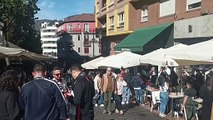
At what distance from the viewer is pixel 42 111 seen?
5.90 meters

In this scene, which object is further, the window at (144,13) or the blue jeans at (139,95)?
the window at (144,13)

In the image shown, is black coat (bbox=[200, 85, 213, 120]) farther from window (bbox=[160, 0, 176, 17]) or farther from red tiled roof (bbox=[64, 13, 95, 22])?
red tiled roof (bbox=[64, 13, 95, 22])

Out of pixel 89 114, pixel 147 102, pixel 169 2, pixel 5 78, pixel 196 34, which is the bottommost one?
pixel 147 102

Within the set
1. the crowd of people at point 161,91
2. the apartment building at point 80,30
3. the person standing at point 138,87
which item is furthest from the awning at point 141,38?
the apartment building at point 80,30

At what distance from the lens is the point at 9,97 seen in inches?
223

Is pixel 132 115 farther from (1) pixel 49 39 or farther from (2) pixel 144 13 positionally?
(1) pixel 49 39

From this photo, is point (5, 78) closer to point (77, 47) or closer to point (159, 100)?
point (159, 100)

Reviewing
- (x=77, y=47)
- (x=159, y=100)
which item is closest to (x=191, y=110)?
(x=159, y=100)

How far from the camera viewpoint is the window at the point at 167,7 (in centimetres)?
2484

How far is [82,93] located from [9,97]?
2108 mm

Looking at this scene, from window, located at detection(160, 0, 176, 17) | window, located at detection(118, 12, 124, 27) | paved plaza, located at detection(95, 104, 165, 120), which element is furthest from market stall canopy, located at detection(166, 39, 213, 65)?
window, located at detection(118, 12, 124, 27)

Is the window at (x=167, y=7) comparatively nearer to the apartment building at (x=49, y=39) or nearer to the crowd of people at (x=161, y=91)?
the crowd of people at (x=161, y=91)

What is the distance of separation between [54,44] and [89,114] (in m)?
148

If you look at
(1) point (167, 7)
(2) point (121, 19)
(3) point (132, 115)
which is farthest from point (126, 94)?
(2) point (121, 19)
